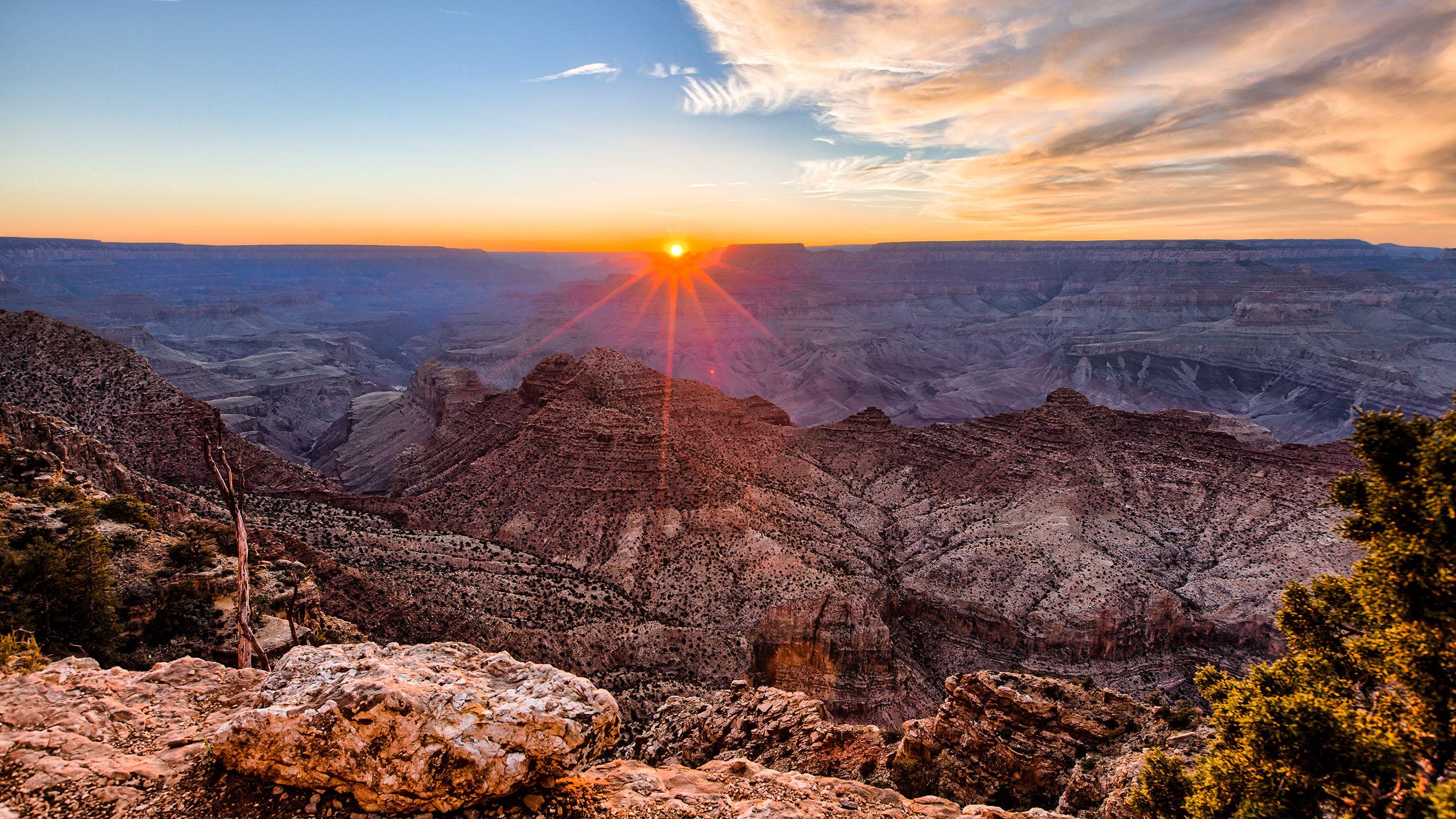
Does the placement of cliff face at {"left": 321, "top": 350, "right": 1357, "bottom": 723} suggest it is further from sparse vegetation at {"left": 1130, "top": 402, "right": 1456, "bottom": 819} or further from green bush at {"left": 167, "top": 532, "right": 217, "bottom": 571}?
sparse vegetation at {"left": 1130, "top": 402, "right": 1456, "bottom": 819}

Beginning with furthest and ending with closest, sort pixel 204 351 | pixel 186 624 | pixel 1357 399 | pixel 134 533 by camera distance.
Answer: pixel 204 351 → pixel 1357 399 → pixel 134 533 → pixel 186 624

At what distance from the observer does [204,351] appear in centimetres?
18638

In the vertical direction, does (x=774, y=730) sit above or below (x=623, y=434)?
below

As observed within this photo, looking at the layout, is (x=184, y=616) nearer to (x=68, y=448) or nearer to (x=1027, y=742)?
(x=68, y=448)

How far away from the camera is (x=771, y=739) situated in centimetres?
2075

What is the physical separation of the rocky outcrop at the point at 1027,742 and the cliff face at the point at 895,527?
16272mm

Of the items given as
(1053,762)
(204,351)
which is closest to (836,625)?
(1053,762)

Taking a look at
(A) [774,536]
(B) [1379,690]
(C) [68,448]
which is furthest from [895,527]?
(C) [68,448]

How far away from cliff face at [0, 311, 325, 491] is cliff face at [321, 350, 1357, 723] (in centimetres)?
1744

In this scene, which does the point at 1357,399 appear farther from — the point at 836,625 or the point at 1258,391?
the point at 836,625

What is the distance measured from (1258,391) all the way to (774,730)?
207 metres

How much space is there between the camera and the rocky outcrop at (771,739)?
20.0 meters

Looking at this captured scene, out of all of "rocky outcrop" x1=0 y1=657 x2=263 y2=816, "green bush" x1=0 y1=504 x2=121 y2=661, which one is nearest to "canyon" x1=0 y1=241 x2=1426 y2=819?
"rocky outcrop" x1=0 y1=657 x2=263 y2=816

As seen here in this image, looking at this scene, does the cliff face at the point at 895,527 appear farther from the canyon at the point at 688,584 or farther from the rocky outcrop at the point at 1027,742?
the rocky outcrop at the point at 1027,742
